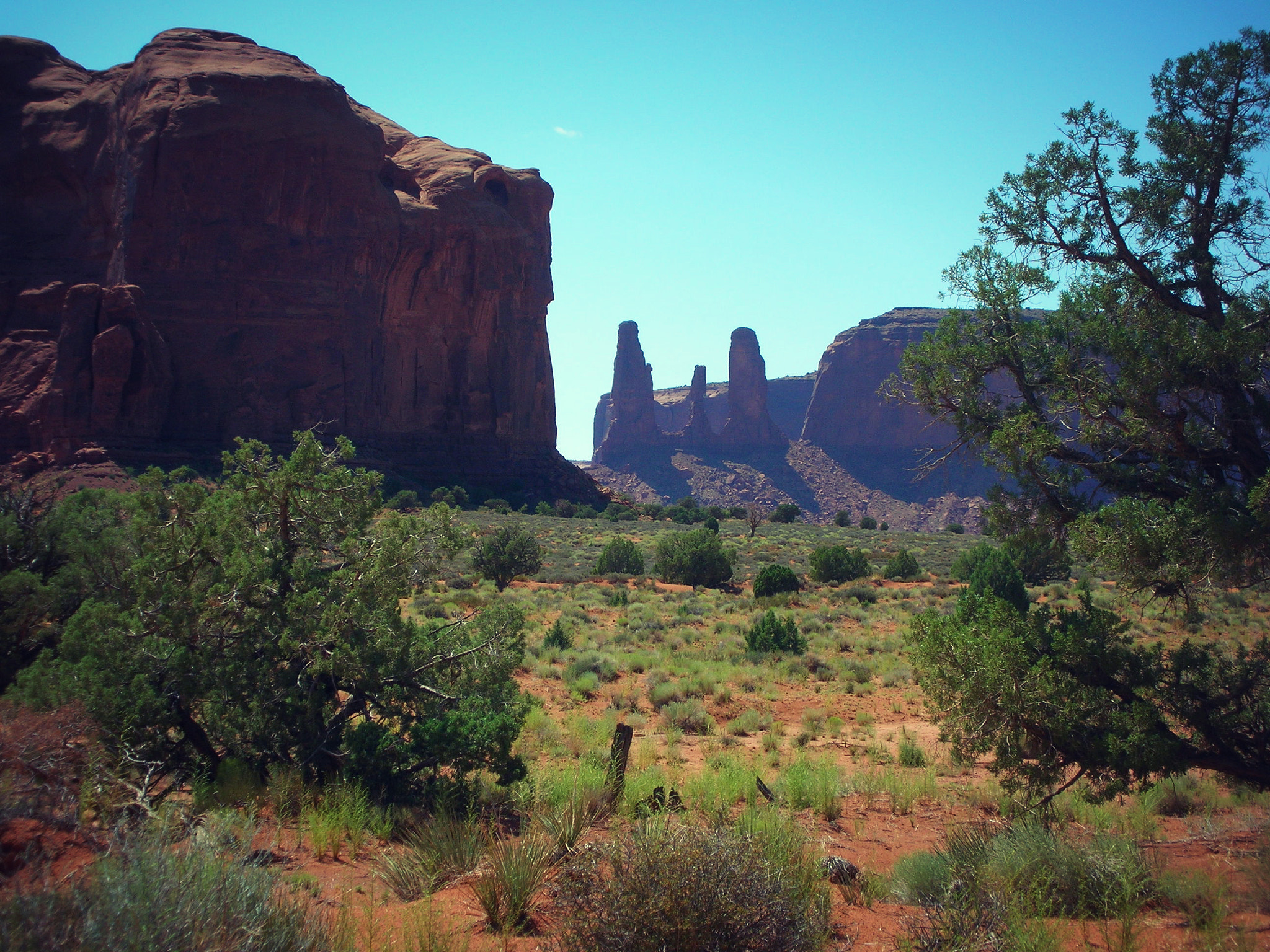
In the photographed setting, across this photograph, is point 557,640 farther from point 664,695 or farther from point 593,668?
point 664,695

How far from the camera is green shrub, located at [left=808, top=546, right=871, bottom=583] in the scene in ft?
95.6

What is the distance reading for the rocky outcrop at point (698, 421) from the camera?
125812 mm

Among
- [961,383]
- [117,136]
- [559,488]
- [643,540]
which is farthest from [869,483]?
[961,383]

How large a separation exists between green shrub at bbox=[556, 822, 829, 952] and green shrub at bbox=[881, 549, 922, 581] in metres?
27.3

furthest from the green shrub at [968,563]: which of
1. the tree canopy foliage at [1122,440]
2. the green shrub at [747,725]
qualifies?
the tree canopy foliage at [1122,440]

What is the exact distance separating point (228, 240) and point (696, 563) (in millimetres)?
42412

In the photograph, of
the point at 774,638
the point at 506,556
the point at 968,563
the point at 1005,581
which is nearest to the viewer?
the point at 774,638

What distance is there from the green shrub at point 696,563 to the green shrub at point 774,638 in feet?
37.2

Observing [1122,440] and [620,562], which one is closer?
[1122,440]

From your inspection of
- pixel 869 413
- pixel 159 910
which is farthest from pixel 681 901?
pixel 869 413

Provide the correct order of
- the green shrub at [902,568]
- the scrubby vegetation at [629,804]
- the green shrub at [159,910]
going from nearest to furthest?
the green shrub at [159,910] → the scrubby vegetation at [629,804] → the green shrub at [902,568]

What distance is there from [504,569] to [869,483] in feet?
321

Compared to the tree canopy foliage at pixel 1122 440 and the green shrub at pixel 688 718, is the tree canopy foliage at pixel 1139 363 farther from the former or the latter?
the green shrub at pixel 688 718

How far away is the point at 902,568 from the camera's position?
30.5 m
